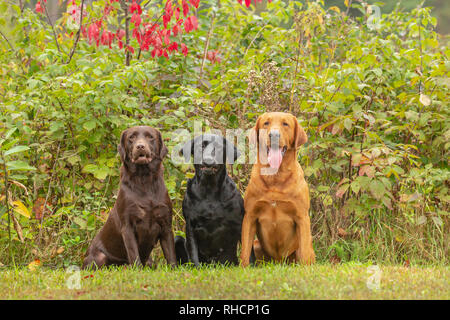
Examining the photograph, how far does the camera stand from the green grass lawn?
3650mm

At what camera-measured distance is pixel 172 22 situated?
20.7 ft

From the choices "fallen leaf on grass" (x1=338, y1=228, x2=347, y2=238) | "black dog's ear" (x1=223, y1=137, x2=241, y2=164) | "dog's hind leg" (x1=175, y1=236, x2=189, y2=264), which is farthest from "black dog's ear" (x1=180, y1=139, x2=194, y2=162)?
"fallen leaf on grass" (x1=338, y1=228, x2=347, y2=238)

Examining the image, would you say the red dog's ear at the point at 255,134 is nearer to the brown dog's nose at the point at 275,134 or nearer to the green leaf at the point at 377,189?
the brown dog's nose at the point at 275,134

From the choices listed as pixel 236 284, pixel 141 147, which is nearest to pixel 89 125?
pixel 141 147

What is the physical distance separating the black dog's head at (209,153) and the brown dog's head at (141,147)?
28 centimetres

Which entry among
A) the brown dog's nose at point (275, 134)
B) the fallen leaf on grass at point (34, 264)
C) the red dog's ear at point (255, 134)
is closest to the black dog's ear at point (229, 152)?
the red dog's ear at point (255, 134)

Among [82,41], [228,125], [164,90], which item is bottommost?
[228,125]

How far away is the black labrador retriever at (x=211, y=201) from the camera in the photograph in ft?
16.0

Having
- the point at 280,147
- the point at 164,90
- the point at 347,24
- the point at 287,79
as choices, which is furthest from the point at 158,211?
the point at 347,24

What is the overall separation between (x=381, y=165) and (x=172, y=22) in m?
3.00

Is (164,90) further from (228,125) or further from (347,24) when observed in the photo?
(347,24)

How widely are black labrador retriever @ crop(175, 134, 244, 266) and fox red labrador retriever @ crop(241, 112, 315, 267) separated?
17 cm

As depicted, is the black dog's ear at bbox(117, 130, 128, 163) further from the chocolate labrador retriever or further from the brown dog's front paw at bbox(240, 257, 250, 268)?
the brown dog's front paw at bbox(240, 257, 250, 268)

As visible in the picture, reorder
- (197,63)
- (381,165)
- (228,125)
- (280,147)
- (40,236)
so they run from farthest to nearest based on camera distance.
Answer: (197,63) < (228,125) < (40,236) < (381,165) < (280,147)
